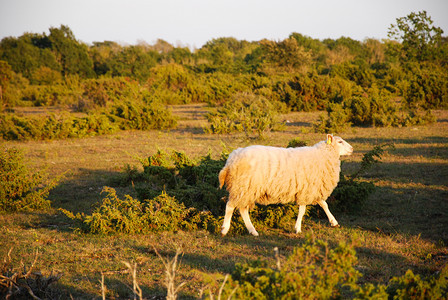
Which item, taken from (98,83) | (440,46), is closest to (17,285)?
(98,83)

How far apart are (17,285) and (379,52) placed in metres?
53.8

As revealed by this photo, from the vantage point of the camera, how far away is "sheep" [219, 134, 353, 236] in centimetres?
587

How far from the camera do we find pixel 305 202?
617 centimetres

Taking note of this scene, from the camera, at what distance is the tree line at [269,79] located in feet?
63.8

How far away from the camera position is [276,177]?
232 inches

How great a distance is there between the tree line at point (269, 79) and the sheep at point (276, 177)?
30.2 feet

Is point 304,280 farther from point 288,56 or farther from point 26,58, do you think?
point 26,58

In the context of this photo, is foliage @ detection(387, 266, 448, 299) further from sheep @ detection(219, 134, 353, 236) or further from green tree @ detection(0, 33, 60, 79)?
green tree @ detection(0, 33, 60, 79)

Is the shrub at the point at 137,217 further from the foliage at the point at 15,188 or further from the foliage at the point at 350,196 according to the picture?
the foliage at the point at 350,196

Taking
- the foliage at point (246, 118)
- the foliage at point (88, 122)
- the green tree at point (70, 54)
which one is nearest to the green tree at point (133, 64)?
the green tree at point (70, 54)

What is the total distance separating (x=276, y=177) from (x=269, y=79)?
70.6ft

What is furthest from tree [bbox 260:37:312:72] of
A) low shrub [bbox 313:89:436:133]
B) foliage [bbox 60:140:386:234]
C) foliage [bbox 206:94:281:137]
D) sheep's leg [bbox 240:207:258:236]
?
sheep's leg [bbox 240:207:258:236]

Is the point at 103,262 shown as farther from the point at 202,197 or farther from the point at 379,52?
the point at 379,52

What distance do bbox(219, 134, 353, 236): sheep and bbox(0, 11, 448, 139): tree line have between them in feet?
30.2
